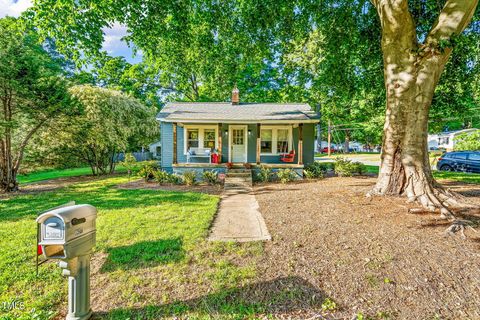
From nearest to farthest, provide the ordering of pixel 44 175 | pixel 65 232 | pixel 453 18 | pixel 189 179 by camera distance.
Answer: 1. pixel 65 232
2. pixel 453 18
3. pixel 189 179
4. pixel 44 175

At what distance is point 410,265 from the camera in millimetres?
3137

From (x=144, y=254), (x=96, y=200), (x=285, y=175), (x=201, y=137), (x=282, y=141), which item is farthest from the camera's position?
(x=282, y=141)

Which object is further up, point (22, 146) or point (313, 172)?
point (22, 146)

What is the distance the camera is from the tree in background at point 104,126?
12586 millimetres

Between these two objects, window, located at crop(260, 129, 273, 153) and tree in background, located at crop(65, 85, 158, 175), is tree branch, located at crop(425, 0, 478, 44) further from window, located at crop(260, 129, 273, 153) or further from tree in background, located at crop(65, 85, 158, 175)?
tree in background, located at crop(65, 85, 158, 175)

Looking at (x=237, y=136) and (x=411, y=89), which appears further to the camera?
(x=237, y=136)

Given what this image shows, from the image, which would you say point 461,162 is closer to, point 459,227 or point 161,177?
point 459,227

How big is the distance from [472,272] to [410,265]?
70 cm

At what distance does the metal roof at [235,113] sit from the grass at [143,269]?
7011 mm

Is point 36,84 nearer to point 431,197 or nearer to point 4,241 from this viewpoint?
point 4,241

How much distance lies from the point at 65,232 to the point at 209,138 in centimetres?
1173

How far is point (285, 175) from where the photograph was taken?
1066 centimetres

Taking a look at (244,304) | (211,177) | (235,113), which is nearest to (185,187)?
(211,177)

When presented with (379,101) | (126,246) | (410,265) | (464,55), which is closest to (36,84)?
(126,246)
